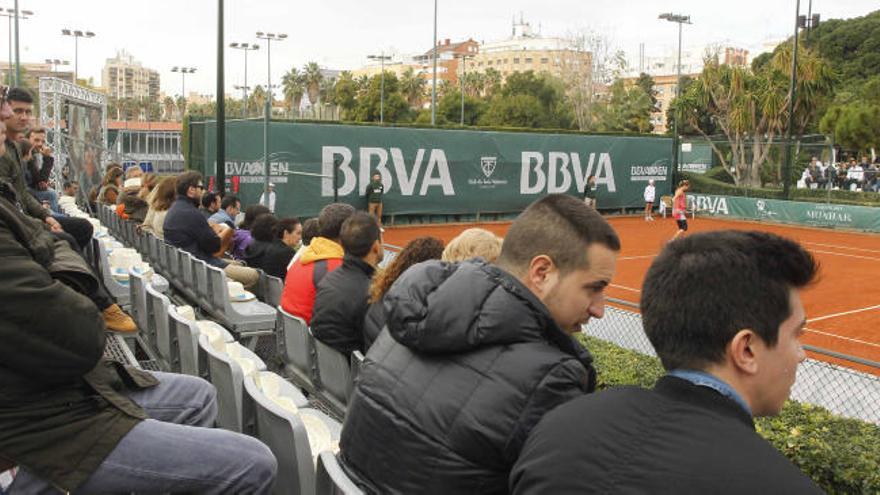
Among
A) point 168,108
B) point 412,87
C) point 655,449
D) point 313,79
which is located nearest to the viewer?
point 655,449

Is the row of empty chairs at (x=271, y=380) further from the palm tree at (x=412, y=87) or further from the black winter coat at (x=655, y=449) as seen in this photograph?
the palm tree at (x=412, y=87)

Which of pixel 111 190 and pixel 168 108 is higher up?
pixel 168 108

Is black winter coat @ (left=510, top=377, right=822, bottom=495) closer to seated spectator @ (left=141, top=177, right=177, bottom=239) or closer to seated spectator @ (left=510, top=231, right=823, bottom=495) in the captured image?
seated spectator @ (left=510, top=231, right=823, bottom=495)

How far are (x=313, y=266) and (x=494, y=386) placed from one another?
3.10 m

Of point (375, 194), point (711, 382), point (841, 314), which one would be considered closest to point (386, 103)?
point (375, 194)

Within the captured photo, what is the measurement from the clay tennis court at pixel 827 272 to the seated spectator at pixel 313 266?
1.90 metres

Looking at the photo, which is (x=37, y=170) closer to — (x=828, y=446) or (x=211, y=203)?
(x=211, y=203)

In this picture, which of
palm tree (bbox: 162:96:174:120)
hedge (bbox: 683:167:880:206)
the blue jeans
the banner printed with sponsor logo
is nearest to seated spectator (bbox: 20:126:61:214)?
the blue jeans

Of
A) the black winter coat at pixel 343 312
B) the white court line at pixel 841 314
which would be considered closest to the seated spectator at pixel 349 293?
the black winter coat at pixel 343 312

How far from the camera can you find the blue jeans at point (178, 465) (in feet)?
6.73

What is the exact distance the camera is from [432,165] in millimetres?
22250

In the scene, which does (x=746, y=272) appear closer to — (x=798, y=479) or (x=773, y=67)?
(x=798, y=479)

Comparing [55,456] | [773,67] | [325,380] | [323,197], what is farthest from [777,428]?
[773,67]

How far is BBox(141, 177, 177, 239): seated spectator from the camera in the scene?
7.84 m
